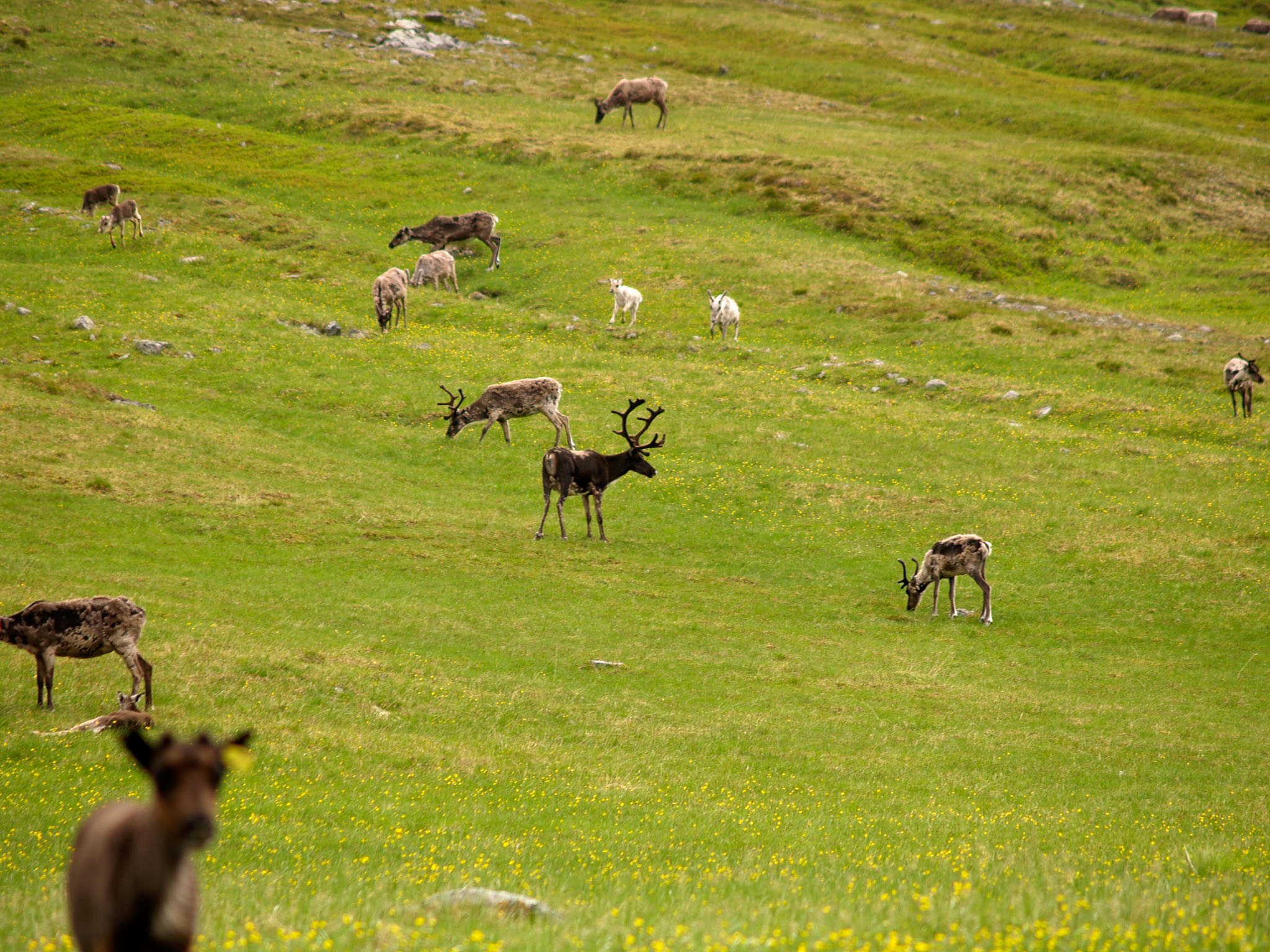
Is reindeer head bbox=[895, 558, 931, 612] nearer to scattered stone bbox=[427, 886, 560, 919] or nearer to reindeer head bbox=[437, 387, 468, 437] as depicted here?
reindeer head bbox=[437, 387, 468, 437]

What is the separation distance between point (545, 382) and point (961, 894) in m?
26.5

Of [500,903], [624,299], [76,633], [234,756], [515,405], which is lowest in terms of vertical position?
[76,633]

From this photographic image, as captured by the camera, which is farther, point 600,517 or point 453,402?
point 453,402

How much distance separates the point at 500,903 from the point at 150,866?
13.0 ft

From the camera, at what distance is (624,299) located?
44.5m

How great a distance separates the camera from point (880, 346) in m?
43.7

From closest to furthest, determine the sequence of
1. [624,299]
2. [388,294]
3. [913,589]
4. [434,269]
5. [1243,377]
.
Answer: [913,589] → [1243,377] → [388,294] → [624,299] → [434,269]

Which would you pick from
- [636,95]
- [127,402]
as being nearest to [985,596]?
[127,402]

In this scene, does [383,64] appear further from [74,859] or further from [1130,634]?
[74,859]

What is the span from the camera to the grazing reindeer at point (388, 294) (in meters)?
41.1

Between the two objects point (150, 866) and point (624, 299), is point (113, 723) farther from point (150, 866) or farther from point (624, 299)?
point (624, 299)

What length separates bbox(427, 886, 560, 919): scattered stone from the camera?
7371 mm

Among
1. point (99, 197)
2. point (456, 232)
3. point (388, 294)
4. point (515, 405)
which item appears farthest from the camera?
point (456, 232)

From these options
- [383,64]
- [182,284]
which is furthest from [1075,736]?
[383,64]
